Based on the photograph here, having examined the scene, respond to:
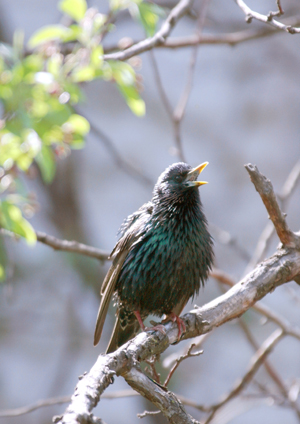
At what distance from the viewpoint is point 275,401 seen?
371cm

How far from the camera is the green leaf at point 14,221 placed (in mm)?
2410

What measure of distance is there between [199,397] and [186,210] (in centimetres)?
521

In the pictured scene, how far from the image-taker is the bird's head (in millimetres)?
3199

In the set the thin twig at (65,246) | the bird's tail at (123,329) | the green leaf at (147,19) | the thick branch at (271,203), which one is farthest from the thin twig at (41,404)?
the green leaf at (147,19)

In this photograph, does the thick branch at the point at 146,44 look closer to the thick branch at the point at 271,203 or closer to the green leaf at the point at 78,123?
the green leaf at the point at 78,123

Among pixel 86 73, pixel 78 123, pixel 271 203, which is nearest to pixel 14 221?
pixel 78 123

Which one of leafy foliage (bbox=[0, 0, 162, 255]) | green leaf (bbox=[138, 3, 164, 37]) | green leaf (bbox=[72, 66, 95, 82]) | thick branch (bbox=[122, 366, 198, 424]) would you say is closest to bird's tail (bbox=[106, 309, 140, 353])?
leafy foliage (bbox=[0, 0, 162, 255])

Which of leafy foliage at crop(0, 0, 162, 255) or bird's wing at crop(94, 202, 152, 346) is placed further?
bird's wing at crop(94, 202, 152, 346)

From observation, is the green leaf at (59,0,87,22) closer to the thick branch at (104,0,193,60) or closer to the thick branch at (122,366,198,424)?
the thick branch at (104,0,193,60)

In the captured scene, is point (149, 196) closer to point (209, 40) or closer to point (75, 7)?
point (209, 40)

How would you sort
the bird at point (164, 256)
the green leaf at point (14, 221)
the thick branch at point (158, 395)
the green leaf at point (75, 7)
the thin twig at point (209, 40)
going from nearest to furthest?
the thick branch at point (158, 395), the green leaf at point (14, 221), the green leaf at point (75, 7), the bird at point (164, 256), the thin twig at point (209, 40)

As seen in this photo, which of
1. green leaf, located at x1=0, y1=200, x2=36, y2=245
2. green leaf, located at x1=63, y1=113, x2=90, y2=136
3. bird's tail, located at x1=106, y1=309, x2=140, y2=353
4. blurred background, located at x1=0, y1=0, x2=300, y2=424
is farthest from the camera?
blurred background, located at x1=0, y1=0, x2=300, y2=424

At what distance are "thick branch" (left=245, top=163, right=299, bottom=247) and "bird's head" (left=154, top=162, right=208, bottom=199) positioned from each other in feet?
2.22

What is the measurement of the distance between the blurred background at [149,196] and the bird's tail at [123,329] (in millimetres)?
2881
